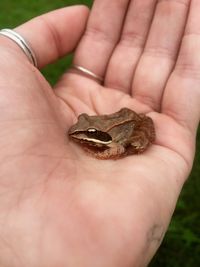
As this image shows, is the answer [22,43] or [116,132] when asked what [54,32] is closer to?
[22,43]

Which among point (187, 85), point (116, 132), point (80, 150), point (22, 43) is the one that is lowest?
point (116, 132)

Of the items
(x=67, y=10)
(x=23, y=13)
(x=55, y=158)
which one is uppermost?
(x=67, y=10)

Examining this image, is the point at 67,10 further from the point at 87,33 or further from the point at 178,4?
the point at 178,4

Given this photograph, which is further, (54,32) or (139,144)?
(54,32)

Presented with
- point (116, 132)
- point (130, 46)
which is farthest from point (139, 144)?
point (130, 46)

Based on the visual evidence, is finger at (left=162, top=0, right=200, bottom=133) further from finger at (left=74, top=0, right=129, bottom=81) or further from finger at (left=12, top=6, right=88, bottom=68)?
finger at (left=12, top=6, right=88, bottom=68)

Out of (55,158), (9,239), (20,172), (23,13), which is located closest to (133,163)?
(55,158)
